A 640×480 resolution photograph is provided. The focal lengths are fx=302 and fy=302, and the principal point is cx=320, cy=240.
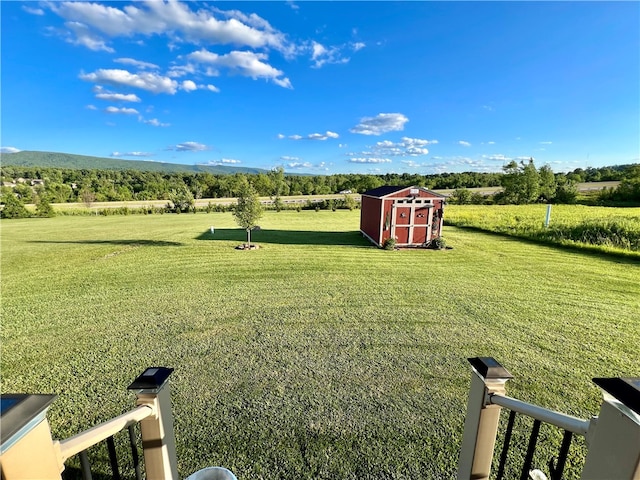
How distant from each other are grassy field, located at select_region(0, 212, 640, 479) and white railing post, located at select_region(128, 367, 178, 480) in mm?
960

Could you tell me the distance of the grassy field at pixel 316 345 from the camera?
11.8 feet

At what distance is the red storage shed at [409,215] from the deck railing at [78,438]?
1301cm

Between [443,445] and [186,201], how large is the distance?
36245 millimetres

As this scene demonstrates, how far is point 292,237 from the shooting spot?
1772 cm

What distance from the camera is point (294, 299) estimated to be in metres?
8.09

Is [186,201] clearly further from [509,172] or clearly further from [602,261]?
[509,172]

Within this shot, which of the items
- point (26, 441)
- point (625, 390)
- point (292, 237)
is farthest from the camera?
point (292, 237)

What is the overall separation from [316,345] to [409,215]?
10.2m

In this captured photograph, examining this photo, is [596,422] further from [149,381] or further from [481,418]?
[149,381]

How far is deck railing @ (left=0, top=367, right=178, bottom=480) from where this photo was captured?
114cm

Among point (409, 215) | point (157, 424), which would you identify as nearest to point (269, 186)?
point (409, 215)

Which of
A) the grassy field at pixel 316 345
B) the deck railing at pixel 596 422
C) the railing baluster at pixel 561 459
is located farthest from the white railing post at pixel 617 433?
the grassy field at pixel 316 345

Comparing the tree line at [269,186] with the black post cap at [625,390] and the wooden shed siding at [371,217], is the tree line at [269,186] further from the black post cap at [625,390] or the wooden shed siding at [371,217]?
the black post cap at [625,390]

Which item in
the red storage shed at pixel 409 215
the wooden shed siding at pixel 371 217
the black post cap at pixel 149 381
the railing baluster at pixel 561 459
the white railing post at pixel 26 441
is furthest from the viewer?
the wooden shed siding at pixel 371 217
